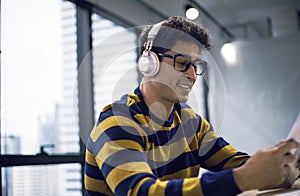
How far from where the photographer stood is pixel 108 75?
3.33 feet

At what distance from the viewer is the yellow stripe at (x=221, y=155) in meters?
1.07

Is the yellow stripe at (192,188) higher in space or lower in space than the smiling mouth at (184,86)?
lower

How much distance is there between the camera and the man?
68cm

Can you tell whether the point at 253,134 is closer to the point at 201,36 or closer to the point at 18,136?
the point at 18,136

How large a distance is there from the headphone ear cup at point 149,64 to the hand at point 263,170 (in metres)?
0.32

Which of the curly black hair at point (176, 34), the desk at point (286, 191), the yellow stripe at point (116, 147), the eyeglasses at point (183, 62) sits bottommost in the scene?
the desk at point (286, 191)

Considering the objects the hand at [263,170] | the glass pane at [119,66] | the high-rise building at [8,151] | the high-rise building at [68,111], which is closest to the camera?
the hand at [263,170]

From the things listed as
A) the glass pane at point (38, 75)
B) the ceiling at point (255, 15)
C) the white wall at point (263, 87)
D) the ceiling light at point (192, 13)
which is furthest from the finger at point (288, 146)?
the ceiling at point (255, 15)

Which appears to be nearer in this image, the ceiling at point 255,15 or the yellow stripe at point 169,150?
the yellow stripe at point 169,150

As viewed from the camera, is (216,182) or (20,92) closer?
(216,182)

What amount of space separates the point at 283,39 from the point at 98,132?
209 centimetres

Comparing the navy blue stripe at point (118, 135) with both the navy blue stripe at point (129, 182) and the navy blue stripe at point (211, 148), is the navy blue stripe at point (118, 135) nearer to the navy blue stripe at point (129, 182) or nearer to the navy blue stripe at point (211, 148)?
the navy blue stripe at point (129, 182)

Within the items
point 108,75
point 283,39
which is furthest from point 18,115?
point 283,39

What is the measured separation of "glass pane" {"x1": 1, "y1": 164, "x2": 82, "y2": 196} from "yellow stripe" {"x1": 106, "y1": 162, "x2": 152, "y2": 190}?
1186 millimetres
